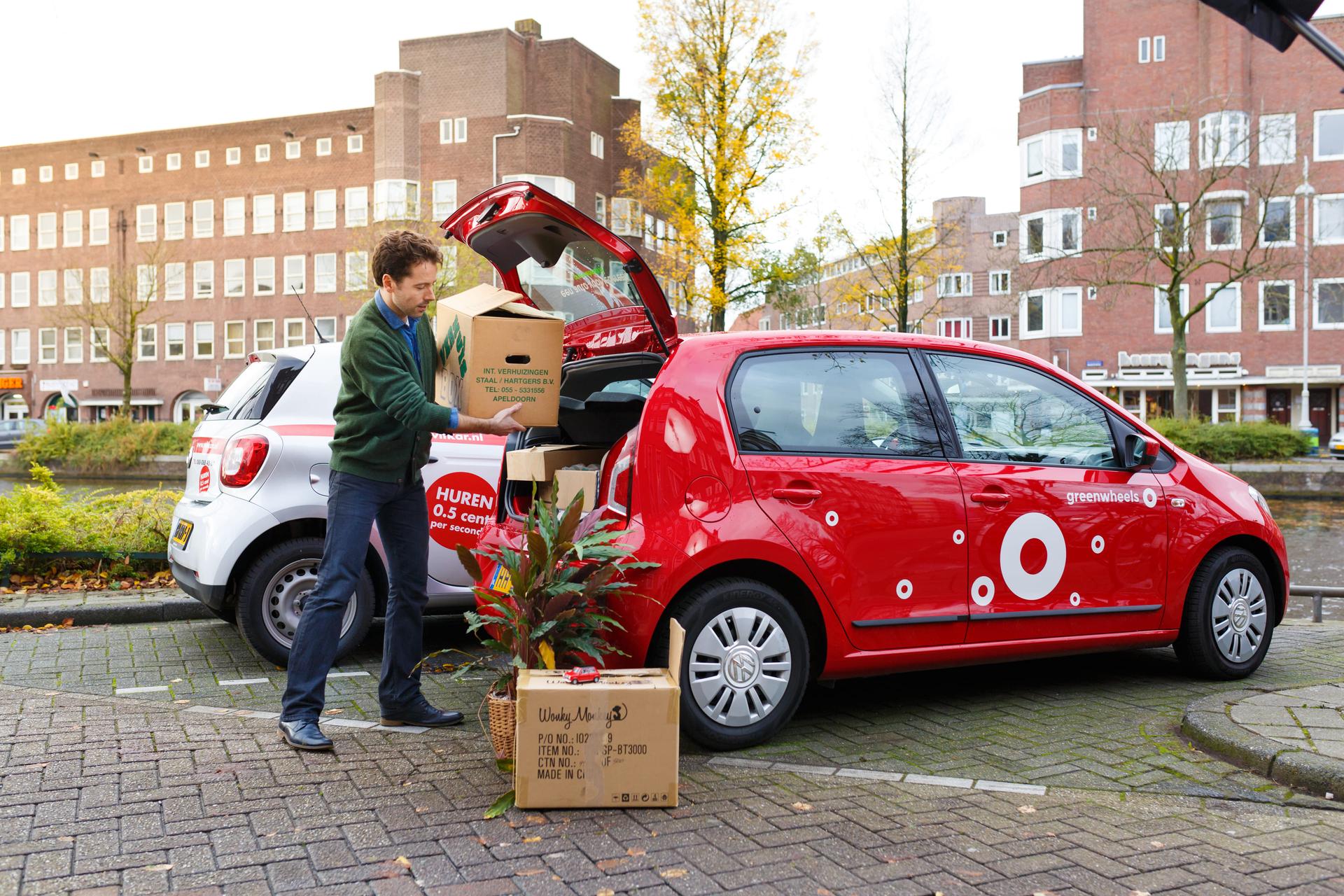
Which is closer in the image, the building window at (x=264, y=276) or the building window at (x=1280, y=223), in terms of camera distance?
the building window at (x=1280, y=223)

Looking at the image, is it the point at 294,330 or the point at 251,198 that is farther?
the point at 251,198

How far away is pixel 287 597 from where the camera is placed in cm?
586

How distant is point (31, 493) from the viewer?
28.3ft

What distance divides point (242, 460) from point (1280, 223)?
37.6m

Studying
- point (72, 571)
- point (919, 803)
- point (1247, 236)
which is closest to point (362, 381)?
point (919, 803)

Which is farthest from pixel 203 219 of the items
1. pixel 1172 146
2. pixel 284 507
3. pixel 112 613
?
pixel 284 507

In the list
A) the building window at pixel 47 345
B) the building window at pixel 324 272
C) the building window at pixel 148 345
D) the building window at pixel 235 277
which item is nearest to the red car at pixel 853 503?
the building window at pixel 324 272

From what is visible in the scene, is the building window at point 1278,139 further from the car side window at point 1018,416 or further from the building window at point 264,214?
the building window at point 264,214

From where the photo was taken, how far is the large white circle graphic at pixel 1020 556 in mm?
4883

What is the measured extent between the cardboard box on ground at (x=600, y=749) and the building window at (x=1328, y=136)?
48.8 meters

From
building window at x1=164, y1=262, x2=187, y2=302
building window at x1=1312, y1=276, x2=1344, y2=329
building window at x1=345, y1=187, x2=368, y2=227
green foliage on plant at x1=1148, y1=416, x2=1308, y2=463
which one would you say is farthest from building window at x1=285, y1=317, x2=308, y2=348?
building window at x1=1312, y1=276, x2=1344, y2=329

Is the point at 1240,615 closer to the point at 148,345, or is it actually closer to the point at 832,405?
the point at 832,405

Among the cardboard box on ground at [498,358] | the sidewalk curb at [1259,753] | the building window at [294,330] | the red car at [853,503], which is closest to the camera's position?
the sidewalk curb at [1259,753]

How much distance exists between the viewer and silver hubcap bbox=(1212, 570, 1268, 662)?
551 centimetres
